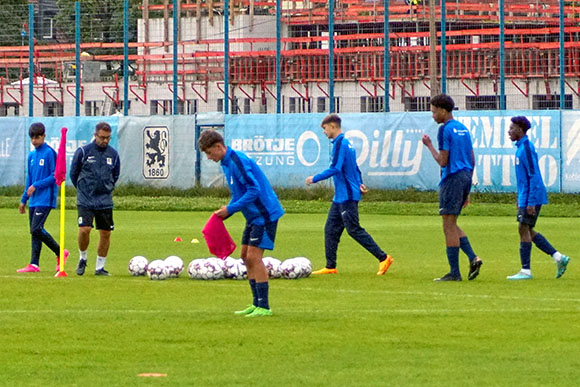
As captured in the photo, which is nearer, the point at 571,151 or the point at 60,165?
the point at 60,165

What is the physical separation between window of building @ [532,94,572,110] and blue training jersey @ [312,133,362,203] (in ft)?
70.0

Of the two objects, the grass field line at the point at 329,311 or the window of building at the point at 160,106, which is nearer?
the grass field line at the point at 329,311

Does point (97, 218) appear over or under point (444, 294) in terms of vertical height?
over

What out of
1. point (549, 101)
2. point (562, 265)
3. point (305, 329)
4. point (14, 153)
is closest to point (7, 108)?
point (14, 153)

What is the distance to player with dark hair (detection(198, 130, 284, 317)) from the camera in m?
12.1

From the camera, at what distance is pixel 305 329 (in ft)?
37.1

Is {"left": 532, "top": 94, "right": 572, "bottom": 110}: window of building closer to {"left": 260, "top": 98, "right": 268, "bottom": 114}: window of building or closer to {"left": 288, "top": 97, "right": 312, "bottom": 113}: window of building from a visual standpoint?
{"left": 288, "top": 97, "right": 312, "bottom": 113}: window of building

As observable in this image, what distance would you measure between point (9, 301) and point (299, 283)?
373 centimetres

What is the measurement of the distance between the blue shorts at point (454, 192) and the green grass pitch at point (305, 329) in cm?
97

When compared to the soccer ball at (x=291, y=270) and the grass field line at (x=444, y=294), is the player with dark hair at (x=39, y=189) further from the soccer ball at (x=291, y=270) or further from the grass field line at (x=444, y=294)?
the grass field line at (x=444, y=294)

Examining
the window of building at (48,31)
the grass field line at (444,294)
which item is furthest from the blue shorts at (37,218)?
the window of building at (48,31)

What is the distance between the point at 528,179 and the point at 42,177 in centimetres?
670

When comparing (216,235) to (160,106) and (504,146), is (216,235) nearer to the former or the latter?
(504,146)

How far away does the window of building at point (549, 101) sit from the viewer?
1467 inches
